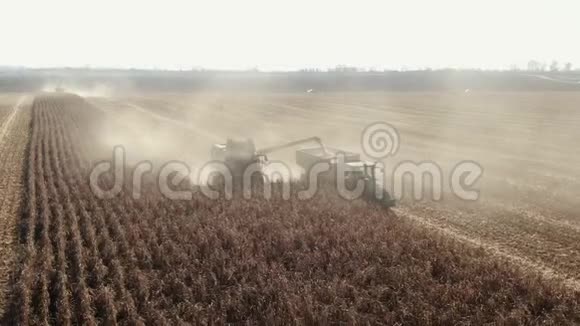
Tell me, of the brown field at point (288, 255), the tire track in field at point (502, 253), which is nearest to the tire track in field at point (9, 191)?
the brown field at point (288, 255)

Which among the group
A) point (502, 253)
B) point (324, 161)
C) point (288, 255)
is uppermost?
point (324, 161)

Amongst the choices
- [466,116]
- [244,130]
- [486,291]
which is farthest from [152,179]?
[466,116]

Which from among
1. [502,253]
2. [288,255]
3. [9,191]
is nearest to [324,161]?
[288,255]

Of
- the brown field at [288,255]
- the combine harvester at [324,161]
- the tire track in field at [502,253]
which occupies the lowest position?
the tire track in field at [502,253]

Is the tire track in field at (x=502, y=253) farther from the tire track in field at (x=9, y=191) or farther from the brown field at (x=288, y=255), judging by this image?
the tire track in field at (x=9, y=191)

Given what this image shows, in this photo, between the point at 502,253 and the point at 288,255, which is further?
the point at 502,253

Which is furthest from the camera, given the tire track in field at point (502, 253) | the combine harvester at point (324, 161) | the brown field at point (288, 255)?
the combine harvester at point (324, 161)

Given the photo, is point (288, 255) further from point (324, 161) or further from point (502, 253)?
point (324, 161)
